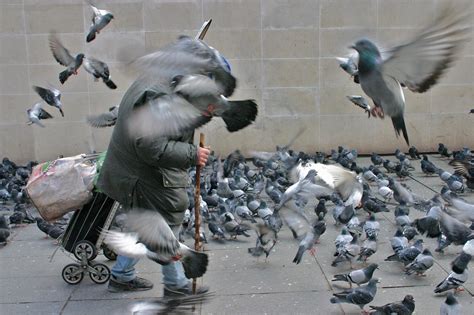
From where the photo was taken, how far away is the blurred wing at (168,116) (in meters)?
3.37

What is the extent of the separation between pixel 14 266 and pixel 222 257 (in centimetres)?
231

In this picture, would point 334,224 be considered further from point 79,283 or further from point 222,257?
point 79,283

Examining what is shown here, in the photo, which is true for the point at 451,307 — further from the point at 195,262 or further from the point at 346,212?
the point at 346,212

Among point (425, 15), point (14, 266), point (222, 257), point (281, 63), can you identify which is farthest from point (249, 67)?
point (14, 266)

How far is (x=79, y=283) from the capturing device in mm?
5984

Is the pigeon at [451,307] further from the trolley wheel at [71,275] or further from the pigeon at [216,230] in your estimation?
the trolley wheel at [71,275]

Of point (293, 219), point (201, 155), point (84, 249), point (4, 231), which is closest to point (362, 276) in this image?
point (293, 219)

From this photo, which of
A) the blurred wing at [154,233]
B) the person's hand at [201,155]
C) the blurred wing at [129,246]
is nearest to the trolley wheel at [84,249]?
the blurred wing at [129,246]

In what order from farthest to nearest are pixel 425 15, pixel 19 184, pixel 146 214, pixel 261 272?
1. pixel 425 15
2. pixel 19 184
3. pixel 261 272
4. pixel 146 214

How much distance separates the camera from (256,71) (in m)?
11.8

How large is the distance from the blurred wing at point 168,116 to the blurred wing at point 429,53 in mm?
1106

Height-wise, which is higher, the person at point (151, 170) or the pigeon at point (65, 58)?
the pigeon at point (65, 58)

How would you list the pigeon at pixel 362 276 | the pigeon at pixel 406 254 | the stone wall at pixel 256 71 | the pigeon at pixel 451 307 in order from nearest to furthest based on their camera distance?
the pigeon at pixel 451 307 → the pigeon at pixel 362 276 → the pigeon at pixel 406 254 → the stone wall at pixel 256 71

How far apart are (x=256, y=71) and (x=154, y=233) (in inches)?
319
